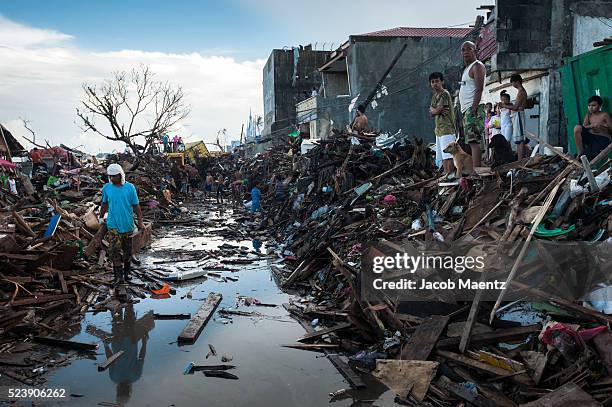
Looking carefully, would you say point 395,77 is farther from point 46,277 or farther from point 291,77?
point 291,77

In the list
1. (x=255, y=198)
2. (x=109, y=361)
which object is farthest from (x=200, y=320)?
(x=255, y=198)

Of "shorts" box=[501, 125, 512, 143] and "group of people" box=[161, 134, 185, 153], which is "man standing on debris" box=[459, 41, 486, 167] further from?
"group of people" box=[161, 134, 185, 153]

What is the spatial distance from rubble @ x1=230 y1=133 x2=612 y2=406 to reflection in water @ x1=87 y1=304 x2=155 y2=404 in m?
1.67

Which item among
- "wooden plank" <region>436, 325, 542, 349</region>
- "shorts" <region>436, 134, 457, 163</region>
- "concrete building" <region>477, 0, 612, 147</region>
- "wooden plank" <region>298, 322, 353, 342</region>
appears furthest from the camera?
"concrete building" <region>477, 0, 612, 147</region>

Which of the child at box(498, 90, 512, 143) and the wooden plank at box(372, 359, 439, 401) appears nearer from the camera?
the wooden plank at box(372, 359, 439, 401)

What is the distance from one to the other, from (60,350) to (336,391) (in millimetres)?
3066

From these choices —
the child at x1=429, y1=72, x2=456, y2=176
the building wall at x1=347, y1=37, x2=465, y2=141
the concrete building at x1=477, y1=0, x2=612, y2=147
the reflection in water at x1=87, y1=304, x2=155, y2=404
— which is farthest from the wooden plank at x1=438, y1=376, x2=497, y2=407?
the building wall at x1=347, y1=37, x2=465, y2=141

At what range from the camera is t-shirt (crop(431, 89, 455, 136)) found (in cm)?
841

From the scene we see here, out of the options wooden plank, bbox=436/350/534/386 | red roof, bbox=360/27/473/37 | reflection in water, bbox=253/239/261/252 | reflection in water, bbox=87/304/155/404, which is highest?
red roof, bbox=360/27/473/37

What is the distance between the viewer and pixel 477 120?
8086 mm

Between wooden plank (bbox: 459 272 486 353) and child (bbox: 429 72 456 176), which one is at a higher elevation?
child (bbox: 429 72 456 176)

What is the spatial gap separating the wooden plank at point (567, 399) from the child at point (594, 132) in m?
4.72

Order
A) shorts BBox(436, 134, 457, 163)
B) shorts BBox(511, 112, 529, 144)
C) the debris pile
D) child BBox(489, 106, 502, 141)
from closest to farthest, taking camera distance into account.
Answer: the debris pile, shorts BBox(436, 134, 457, 163), shorts BBox(511, 112, 529, 144), child BBox(489, 106, 502, 141)

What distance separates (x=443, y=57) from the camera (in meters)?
24.0
